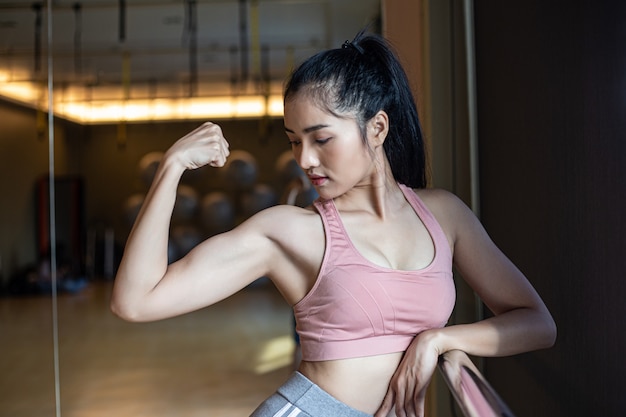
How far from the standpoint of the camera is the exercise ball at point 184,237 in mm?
4031

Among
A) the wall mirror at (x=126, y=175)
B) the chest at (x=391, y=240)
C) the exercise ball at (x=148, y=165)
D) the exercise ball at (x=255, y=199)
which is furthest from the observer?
the exercise ball at (x=255, y=199)

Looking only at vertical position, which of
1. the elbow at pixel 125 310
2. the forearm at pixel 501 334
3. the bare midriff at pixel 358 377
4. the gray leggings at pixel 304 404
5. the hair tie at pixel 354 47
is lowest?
the gray leggings at pixel 304 404

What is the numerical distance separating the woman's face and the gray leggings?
0.29 m

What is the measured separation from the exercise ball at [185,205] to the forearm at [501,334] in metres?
3.19

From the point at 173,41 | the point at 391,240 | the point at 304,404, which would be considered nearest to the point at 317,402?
the point at 304,404

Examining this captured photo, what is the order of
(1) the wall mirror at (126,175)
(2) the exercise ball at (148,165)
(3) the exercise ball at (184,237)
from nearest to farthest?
(1) the wall mirror at (126,175) < (2) the exercise ball at (148,165) < (3) the exercise ball at (184,237)

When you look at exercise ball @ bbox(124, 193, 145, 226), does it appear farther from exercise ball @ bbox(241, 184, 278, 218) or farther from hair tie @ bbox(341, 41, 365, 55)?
hair tie @ bbox(341, 41, 365, 55)

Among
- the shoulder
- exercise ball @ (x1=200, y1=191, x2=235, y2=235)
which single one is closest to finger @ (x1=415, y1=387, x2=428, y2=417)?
the shoulder

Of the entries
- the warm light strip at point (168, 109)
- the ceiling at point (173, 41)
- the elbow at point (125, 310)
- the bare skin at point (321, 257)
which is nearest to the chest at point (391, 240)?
the bare skin at point (321, 257)

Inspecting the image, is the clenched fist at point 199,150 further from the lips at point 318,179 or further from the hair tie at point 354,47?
the hair tie at point 354,47

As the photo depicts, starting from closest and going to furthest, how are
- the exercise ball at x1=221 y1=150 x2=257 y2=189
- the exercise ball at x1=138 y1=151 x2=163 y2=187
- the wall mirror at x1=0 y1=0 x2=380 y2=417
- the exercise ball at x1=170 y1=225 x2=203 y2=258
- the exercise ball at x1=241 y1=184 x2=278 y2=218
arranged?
1. the wall mirror at x1=0 y1=0 x2=380 y2=417
2. the exercise ball at x1=138 y1=151 x2=163 y2=187
3. the exercise ball at x1=170 y1=225 x2=203 y2=258
4. the exercise ball at x1=221 y1=150 x2=257 y2=189
5. the exercise ball at x1=241 y1=184 x2=278 y2=218

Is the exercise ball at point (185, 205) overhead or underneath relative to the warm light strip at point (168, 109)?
underneath

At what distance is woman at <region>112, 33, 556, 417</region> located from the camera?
1.00 metres

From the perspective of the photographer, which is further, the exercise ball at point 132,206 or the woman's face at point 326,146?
the exercise ball at point 132,206
